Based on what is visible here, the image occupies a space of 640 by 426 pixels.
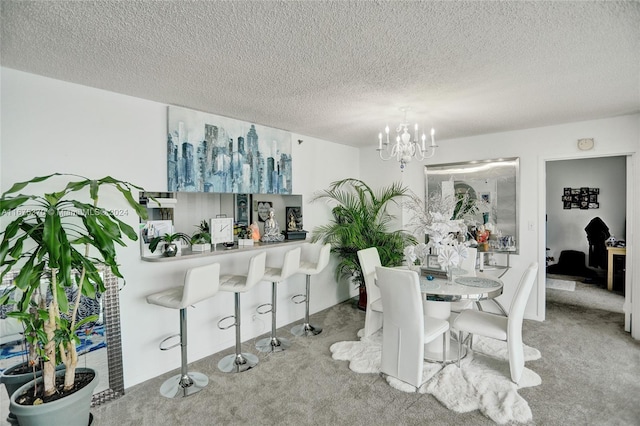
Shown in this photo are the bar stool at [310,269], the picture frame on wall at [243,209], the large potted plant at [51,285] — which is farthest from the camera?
the picture frame on wall at [243,209]

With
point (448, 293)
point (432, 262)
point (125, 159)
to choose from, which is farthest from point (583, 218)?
point (125, 159)

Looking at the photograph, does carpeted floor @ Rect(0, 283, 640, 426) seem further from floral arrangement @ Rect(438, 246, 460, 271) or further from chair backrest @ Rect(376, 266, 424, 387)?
floral arrangement @ Rect(438, 246, 460, 271)

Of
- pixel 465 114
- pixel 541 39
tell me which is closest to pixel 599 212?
pixel 465 114

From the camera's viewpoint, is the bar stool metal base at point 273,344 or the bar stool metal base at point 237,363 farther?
the bar stool metal base at point 273,344

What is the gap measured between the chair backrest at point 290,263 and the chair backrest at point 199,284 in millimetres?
769

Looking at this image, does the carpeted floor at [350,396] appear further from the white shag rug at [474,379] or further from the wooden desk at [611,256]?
the wooden desk at [611,256]

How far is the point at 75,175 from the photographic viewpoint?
243 centimetres

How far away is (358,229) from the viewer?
442cm

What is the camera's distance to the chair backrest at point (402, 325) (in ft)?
8.30

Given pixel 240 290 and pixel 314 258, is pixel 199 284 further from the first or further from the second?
pixel 314 258

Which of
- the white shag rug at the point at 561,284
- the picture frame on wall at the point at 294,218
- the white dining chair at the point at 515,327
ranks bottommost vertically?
the white shag rug at the point at 561,284

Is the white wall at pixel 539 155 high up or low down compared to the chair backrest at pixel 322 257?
up

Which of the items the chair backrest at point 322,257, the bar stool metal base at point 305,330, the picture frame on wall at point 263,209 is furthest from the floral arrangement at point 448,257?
the picture frame on wall at point 263,209

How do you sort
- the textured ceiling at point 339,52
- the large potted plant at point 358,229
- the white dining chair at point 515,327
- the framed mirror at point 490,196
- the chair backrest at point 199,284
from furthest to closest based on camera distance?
the large potted plant at point 358,229, the framed mirror at point 490,196, the white dining chair at point 515,327, the chair backrest at point 199,284, the textured ceiling at point 339,52
